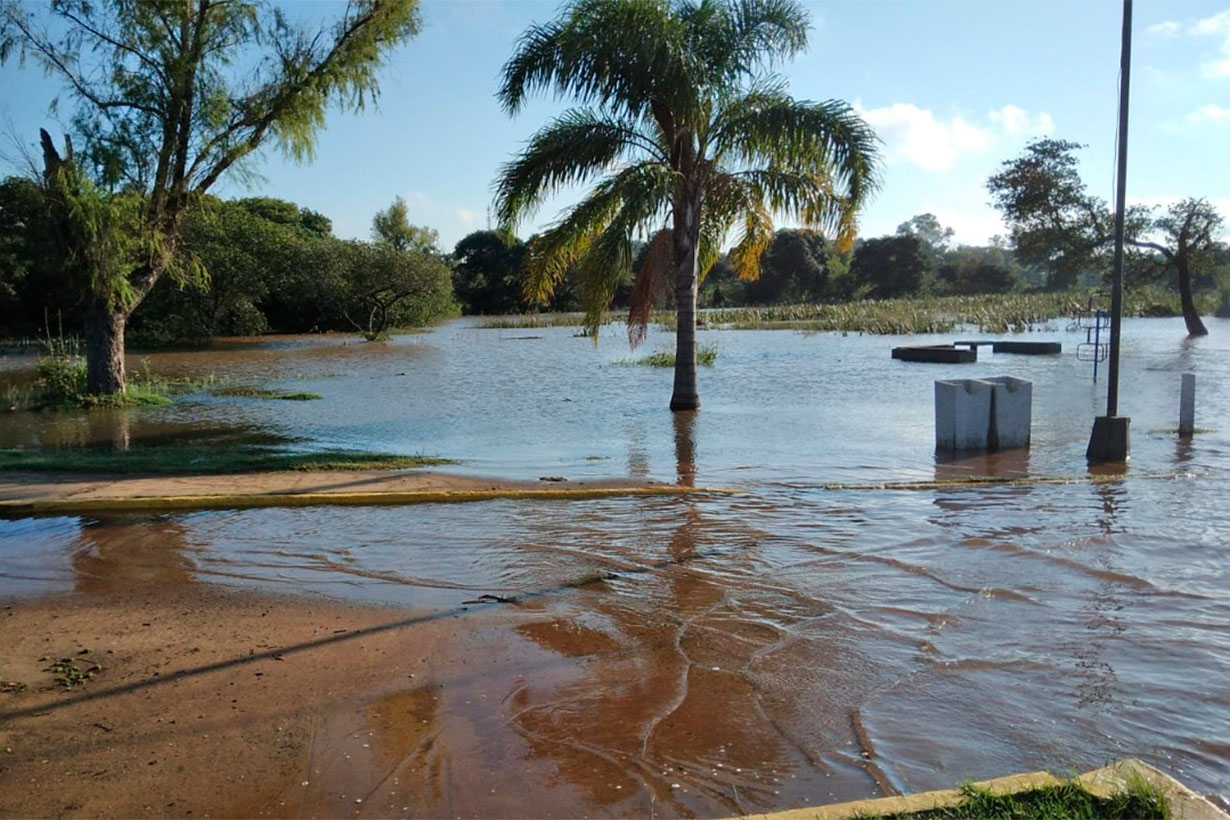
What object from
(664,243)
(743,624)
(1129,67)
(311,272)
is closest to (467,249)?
(311,272)

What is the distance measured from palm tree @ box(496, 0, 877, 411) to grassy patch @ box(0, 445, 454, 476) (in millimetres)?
5113

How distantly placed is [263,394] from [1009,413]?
15.9 metres

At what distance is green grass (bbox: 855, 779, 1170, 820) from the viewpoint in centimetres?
359

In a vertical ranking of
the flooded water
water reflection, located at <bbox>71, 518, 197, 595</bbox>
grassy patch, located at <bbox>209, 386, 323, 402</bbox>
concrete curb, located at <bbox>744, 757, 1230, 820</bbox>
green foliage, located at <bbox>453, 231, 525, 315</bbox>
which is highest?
green foliage, located at <bbox>453, 231, 525, 315</bbox>

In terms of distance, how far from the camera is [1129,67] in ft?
40.1

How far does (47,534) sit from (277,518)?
1910mm

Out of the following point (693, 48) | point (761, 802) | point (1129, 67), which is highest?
point (693, 48)

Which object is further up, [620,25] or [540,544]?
[620,25]

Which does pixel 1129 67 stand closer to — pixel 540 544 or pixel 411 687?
pixel 540 544

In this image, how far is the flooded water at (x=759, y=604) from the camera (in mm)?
4461

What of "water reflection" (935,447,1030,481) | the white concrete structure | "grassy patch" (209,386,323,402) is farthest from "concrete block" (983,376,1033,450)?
"grassy patch" (209,386,323,402)

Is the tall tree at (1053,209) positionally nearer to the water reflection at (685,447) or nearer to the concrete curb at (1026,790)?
the water reflection at (685,447)

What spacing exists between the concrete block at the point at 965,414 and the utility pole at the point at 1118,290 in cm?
143

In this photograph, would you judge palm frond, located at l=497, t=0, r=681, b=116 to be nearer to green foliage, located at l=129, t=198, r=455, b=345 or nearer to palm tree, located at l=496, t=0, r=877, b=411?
palm tree, located at l=496, t=0, r=877, b=411
